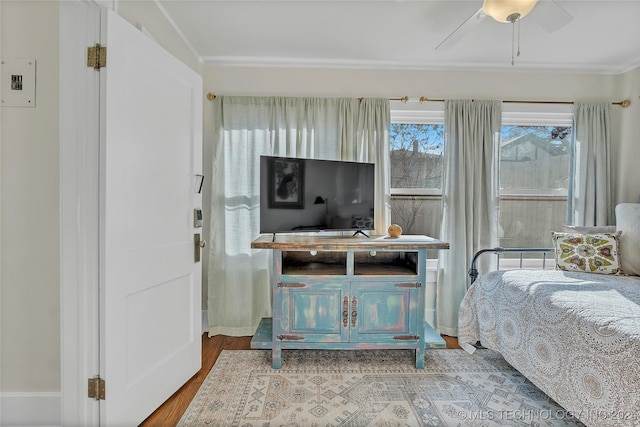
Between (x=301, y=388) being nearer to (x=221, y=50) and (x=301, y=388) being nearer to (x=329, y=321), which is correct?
(x=329, y=321)

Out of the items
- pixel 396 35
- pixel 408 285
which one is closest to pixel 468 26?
pixel 396 35

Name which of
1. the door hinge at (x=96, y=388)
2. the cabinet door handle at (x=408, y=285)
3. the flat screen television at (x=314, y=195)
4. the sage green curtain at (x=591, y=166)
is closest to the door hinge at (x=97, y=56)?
the flat screen television at (x=314, y=195)

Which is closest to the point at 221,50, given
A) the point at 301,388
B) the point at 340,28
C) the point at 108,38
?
the point at 340,28

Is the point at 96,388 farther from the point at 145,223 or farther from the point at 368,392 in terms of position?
the point at 368,392

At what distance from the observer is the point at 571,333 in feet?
5.28

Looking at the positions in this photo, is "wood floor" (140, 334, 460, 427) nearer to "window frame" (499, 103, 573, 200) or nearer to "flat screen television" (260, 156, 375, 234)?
"flat screen television" (260, 156, 375, 234)

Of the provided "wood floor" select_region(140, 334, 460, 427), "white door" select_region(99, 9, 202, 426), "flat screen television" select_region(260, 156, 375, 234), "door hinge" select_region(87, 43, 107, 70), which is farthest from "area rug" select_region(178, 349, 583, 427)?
"door hinge" select_region(87, 43, 107, 70)

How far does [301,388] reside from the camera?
2.00 m

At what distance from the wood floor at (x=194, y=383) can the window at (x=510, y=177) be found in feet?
4.11

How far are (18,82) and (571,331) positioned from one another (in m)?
3.16

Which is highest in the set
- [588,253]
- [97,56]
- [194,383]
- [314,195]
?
[97,56]

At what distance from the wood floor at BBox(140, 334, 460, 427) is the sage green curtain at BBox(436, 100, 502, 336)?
20.2 inches

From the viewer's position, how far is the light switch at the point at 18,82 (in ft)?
5.13

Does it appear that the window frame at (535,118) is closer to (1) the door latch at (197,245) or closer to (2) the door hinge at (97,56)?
(1) the door latch at (197,245)
